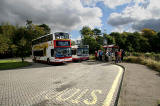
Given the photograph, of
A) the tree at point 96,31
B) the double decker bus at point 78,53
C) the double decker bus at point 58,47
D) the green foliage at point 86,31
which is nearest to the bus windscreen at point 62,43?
the double decker bus at point 58,47

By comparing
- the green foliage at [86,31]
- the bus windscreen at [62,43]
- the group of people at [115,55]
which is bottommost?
the group of people at [115,55]

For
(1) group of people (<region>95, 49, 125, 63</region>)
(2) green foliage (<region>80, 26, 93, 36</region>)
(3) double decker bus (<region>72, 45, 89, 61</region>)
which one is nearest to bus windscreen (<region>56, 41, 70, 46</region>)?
(3) double decker bus (<region>72, 45, 89, 61</region>)

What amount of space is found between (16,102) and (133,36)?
46.5 m

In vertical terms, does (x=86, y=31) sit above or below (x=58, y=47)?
above

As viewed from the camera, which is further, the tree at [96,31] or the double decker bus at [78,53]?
the tree at [96,31]

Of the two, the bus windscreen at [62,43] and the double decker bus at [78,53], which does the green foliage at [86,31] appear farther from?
the bus windscreen at [62,43]

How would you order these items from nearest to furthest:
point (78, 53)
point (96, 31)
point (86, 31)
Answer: point (78, 53), point (86, 31), point (96, 31)

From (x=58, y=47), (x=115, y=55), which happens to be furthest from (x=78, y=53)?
(x=115, y=55)

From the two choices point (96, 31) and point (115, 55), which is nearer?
point (115, 55)

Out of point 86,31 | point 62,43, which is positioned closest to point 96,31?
point 86,31

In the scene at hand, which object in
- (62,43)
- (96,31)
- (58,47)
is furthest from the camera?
(96,31)

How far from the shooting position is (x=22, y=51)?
724 inches

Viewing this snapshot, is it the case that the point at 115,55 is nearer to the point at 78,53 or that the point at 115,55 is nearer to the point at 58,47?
the point at 78,53

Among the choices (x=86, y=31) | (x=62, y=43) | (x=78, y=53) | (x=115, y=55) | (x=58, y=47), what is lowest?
(x=115, y=55)
